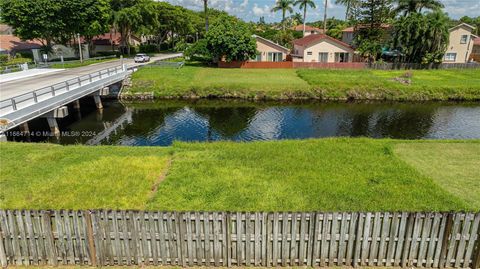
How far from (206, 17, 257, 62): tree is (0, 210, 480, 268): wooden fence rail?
44498 mm

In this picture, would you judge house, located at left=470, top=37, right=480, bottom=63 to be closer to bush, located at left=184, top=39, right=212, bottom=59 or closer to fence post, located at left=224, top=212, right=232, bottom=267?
bush, located at left=184, top=39, right=212, bottom=59

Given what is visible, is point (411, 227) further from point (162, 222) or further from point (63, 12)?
point (63, 12)

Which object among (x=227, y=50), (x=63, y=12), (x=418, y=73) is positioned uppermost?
(x=63, y=12)

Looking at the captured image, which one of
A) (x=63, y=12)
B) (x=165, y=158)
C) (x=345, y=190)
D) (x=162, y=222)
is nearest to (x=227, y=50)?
(x=63, y=12)

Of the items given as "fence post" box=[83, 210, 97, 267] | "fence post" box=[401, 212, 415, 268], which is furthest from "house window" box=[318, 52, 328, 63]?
"fence post" box=[83, 210, 97, 267]

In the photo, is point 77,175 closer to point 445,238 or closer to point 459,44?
point 445,238

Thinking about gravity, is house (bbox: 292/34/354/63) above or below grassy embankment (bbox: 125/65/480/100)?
above

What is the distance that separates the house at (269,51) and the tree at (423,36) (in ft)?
61.0

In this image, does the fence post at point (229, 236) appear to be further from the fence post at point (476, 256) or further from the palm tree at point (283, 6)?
the palm tree at point (283, 6)

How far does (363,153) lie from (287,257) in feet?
33.1

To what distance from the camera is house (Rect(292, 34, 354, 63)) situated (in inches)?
2115

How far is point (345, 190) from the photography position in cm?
1214

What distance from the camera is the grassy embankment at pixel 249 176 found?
446 inches

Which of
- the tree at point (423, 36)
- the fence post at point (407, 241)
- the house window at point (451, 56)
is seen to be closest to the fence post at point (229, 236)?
the fence post at point (407, 241)
